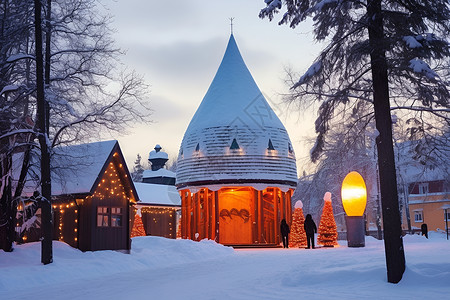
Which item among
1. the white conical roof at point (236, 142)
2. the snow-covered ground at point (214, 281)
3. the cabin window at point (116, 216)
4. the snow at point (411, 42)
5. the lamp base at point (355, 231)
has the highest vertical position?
the white conical roof at point (236, 142)

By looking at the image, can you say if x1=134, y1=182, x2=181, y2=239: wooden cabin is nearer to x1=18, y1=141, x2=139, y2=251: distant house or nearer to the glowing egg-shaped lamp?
x1=18, y1=141, x2=139, y2=251: distant house

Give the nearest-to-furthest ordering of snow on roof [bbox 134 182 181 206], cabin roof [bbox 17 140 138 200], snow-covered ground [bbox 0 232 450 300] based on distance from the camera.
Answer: snow-covered ground [bbox 0 232 450 300], cabin roof [bbox 17 140 138 200], snow on roof [bbox 134 182 181 206]

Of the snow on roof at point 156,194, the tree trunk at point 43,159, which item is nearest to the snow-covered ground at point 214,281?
the tree trunk at point 43,159

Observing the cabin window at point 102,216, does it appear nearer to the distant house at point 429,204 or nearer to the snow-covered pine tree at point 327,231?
the snow-covered pine tree at point 327,231

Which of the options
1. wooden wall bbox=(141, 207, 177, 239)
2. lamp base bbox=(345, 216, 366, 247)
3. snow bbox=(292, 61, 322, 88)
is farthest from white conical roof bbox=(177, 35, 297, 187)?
snow bbox=(292, 61, 322, 88)

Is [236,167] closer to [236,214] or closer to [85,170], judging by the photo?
[236,214]

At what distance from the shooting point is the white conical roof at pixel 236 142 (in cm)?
3462

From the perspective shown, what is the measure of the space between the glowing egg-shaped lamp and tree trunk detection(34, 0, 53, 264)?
15839 mm

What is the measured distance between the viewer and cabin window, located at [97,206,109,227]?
2169 centimetres

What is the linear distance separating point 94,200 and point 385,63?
14.2 m

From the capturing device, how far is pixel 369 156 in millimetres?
37312

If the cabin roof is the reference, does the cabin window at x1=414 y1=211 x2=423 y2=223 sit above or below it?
below

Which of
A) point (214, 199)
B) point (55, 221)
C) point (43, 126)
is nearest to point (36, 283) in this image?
point (43, 126)

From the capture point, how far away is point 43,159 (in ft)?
51.9
